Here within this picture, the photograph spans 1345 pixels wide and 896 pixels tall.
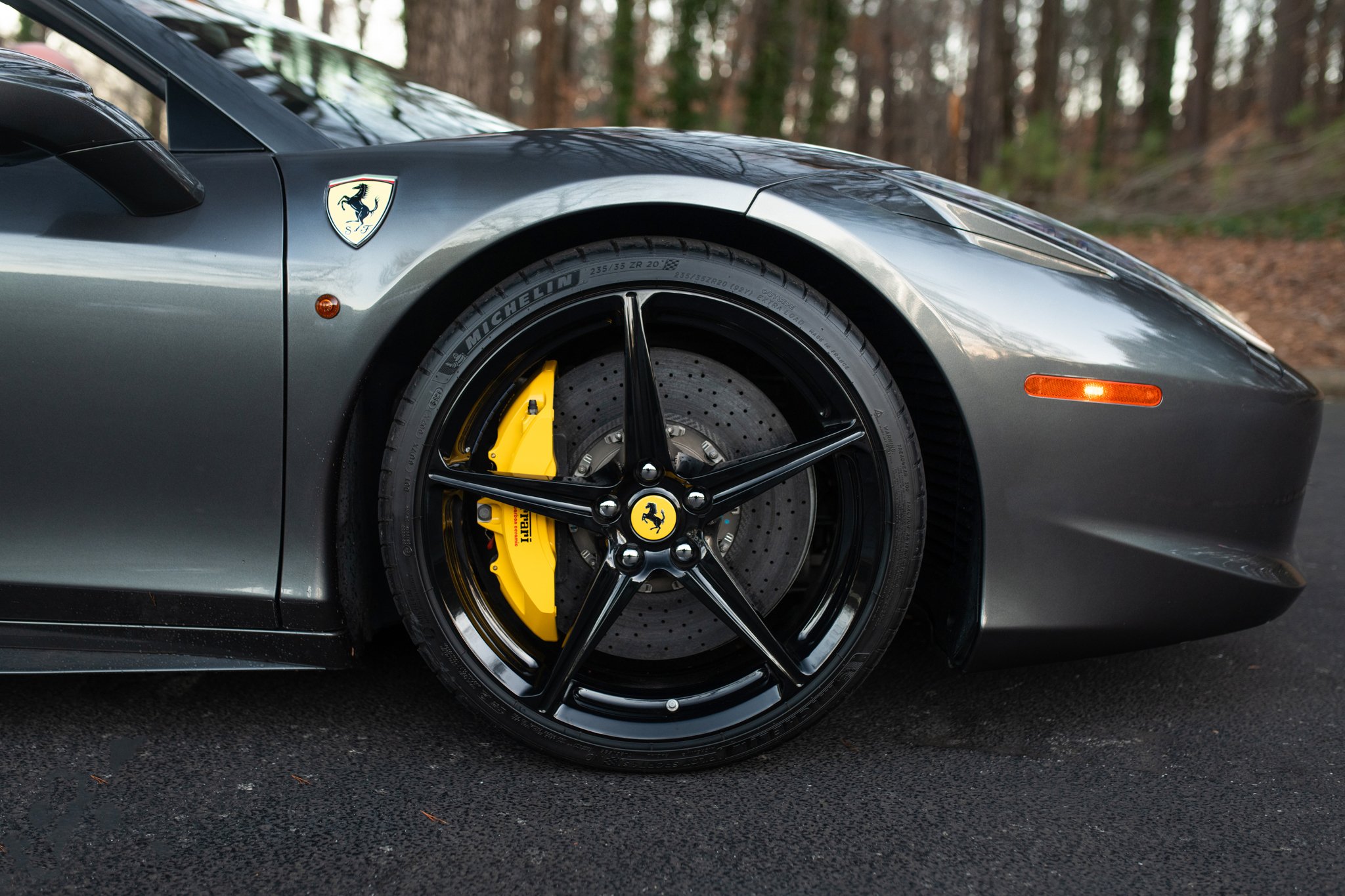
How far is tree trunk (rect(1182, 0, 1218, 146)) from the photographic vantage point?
1972 centimetres

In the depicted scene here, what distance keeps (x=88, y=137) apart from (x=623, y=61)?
1589 cm

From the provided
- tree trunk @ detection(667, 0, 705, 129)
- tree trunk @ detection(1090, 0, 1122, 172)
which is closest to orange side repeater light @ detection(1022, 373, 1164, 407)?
tree trunk @ detection(667, 0, 705, 129)

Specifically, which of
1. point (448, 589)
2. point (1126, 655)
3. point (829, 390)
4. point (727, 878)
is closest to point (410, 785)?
point (448, 589)

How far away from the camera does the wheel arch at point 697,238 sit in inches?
61.3

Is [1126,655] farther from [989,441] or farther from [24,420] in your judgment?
[24,420]

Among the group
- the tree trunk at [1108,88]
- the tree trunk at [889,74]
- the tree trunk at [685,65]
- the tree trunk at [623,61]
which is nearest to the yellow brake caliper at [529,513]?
the tree trunk at [685,65]

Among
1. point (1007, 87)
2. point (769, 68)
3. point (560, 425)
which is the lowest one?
point (560, 425)

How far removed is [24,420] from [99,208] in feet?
1.11

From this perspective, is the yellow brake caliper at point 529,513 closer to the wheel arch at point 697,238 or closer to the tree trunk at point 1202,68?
the wheel arch at point 697,238

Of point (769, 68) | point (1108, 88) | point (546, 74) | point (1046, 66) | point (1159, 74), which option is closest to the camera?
point (546, 74)

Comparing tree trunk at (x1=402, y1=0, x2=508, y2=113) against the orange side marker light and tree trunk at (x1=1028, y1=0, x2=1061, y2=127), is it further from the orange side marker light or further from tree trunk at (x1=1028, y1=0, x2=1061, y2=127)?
tree trunk at (x1=1028, y1=0, x2=1061, y2=127)

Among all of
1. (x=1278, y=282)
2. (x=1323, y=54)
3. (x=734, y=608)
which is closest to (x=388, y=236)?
(x=734, y=608)

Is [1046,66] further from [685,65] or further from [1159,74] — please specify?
[685,65]

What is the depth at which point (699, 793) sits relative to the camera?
1536 millimetres
